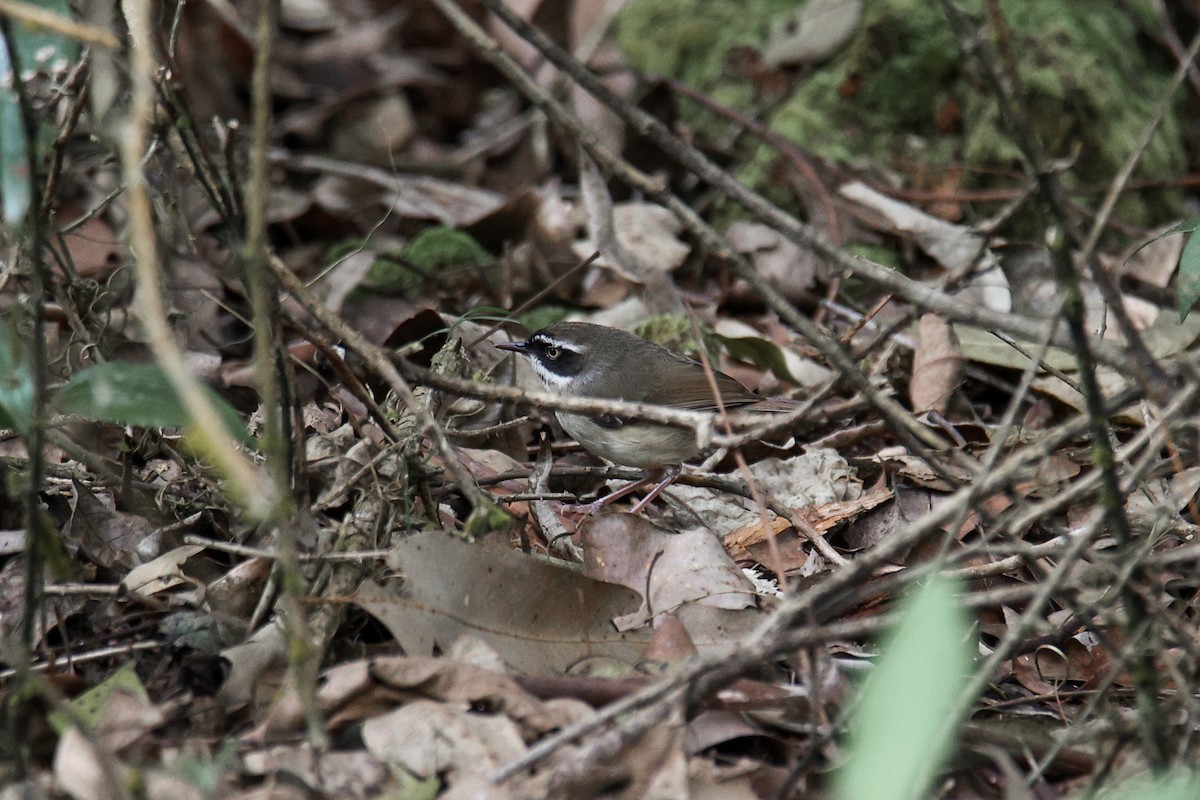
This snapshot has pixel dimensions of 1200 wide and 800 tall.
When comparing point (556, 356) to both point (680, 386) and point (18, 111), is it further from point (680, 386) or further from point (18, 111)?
point (18, 111)

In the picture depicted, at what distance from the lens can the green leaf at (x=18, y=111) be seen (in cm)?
276

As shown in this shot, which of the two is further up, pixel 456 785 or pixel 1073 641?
pixel 456 785

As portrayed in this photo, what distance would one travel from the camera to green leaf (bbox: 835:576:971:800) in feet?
6.91

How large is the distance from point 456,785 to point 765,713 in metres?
0.94

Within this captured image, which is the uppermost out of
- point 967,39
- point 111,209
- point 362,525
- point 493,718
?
point 967,39

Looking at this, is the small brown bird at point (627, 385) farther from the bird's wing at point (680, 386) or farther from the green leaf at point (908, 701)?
the green leaf at point (908, 701)

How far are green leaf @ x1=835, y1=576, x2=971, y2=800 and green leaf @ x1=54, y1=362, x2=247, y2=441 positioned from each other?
1.46 metres

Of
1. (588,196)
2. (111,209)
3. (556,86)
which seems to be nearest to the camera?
(588,196)

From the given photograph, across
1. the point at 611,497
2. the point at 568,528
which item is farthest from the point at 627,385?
the point at 568,528

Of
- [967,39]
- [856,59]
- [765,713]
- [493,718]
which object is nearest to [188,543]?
[493,718]

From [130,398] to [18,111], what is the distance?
80cm

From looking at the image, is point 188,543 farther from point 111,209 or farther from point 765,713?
point 111,209

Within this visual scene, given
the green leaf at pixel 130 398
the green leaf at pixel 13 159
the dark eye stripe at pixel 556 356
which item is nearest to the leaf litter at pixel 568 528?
the green leaf at pixel 130 398

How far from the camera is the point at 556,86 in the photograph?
9016 millimetres
